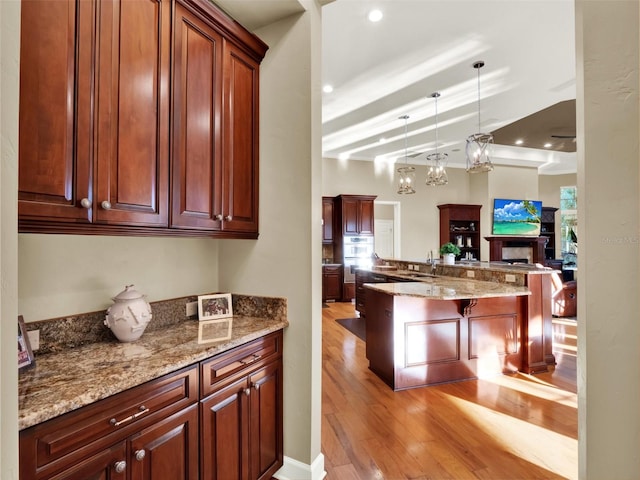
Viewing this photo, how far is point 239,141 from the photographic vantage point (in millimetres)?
1890

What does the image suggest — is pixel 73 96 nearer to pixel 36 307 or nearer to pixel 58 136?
pixel 58 136

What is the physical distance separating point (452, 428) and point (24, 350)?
8.65ft

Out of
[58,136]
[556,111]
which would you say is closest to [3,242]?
[58,136]

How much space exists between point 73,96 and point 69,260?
0.74m

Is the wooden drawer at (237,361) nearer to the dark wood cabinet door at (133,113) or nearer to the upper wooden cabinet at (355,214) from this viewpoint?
the dark wood cabinet door at (133,113)

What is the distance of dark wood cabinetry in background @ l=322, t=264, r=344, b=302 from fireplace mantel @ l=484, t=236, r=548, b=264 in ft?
13.4

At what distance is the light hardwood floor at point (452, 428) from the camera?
195cm

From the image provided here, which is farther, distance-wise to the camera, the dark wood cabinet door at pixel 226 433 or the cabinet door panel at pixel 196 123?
the cabinet door panel at pixel 196 123

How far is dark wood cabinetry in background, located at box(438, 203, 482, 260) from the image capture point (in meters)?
8.49

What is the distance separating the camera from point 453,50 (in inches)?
137

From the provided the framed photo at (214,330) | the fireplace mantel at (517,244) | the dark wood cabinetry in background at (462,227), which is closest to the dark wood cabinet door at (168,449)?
the framed photo at (214,330)

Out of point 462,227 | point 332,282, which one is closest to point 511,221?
point 462,227

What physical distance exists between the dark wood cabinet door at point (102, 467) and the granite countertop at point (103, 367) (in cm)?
19

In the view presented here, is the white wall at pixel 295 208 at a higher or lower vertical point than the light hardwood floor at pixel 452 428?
higher
